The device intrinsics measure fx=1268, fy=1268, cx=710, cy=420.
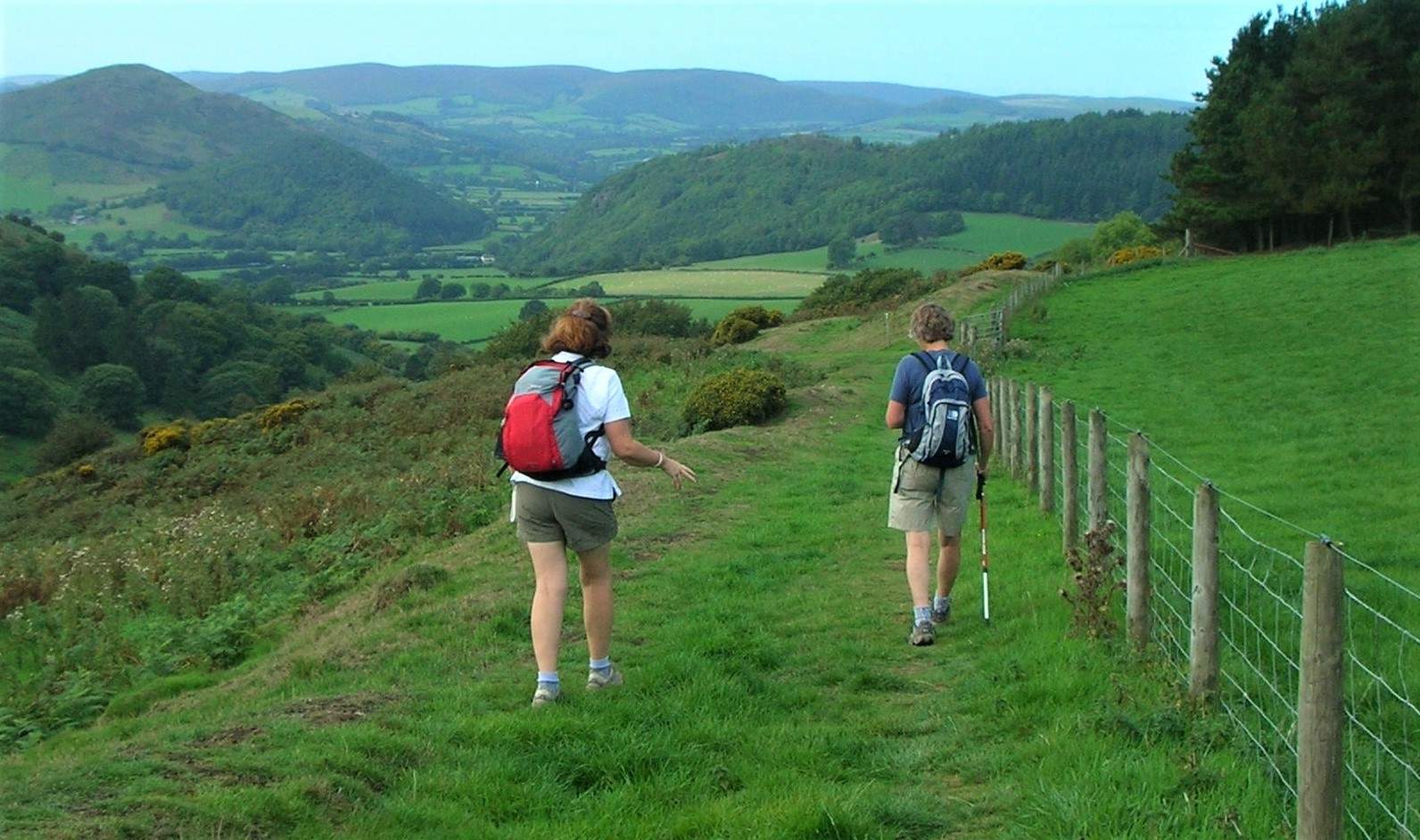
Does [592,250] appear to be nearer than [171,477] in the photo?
No

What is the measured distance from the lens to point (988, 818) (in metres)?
5.05

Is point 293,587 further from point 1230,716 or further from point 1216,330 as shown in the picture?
point 1216,330

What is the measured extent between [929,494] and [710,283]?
3016 inches

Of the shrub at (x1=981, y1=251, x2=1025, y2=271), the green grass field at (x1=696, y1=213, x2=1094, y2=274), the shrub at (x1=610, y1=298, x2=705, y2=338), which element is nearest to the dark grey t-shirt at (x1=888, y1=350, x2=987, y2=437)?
the shrub at (x1=610, y1=298, x2=705, y2=338)

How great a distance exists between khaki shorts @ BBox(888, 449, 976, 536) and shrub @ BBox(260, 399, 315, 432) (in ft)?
86.7

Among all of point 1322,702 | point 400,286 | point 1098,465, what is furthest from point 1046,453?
point 400,286

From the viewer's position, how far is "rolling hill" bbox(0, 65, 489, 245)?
157 m

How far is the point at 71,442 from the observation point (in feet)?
150

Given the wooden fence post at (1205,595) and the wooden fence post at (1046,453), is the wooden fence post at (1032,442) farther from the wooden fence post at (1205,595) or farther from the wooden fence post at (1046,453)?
the wooden fence post at (1205,595)

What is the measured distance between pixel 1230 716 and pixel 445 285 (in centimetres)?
9655

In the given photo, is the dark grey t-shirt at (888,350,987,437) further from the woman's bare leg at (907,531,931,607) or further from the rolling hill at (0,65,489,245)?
the rolling hill at (0,65,489,245)

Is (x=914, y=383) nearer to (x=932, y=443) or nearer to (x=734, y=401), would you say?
(x=932, y=443)

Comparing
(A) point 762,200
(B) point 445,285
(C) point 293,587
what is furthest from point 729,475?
(A) point 762,200

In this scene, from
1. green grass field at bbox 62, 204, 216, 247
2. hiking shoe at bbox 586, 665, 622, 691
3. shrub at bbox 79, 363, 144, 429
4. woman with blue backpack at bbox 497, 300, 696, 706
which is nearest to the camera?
woman with blue backpack at bbox 497, 300, 696, 706
